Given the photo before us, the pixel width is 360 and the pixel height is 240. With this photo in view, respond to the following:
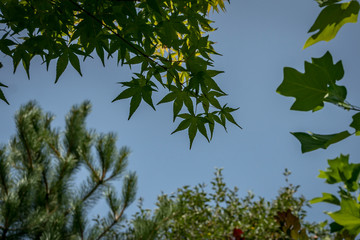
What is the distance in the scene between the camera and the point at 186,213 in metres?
4.55

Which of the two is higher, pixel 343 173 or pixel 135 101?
pixel 135 101

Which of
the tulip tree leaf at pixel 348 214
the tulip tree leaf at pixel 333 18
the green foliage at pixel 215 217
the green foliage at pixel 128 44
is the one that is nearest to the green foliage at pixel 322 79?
the tulip tree leaf at pixel 333 18

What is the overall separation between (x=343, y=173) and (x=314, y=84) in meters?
0.24

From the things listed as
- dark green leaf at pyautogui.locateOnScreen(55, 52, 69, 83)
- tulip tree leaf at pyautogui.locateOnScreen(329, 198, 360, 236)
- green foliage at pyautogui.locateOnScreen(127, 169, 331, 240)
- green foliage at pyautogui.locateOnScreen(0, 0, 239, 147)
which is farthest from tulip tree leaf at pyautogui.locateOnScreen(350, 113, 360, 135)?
green foliage at pyautogui.locateOnScreen(127, 169, 331, 240)

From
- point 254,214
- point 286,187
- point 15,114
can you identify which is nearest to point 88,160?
point 15,114

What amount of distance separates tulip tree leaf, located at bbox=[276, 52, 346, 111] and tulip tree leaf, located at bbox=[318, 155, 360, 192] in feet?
0.65

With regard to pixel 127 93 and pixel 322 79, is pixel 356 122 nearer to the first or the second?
pixel 322 79

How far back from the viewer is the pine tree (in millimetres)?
4219

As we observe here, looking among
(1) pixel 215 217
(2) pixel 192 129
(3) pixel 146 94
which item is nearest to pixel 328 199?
(2) pixel 192 129

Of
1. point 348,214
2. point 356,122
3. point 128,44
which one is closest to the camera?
point 356,122

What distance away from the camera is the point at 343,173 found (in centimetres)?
50

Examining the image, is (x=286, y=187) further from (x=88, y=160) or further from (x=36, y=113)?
(x=36, y=113)

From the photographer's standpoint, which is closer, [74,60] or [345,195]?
[345,195]

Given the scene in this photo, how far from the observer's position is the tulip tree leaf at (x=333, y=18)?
1.08 feet
